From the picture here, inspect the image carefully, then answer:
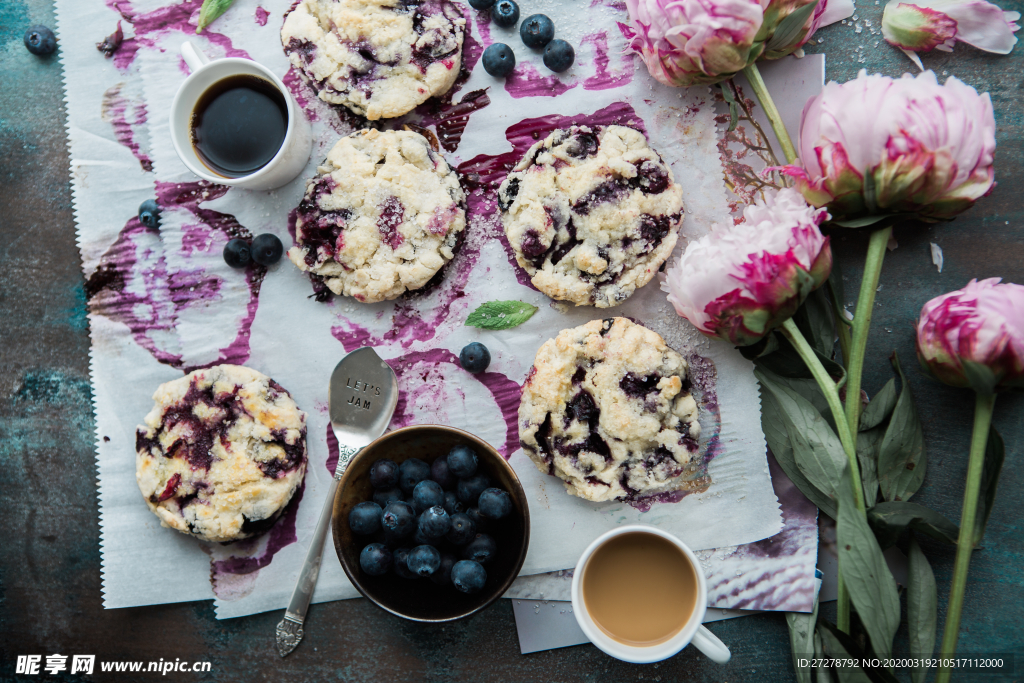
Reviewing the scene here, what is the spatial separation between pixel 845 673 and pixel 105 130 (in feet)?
9.24

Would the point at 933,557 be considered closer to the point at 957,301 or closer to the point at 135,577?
the point at 957,301

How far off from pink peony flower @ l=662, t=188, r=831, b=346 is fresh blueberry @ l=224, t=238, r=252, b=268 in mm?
1364

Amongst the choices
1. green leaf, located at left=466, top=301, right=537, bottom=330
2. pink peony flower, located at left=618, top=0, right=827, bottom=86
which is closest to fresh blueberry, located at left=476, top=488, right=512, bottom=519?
green leaf, located at left=466, top=301, right=537, bottom=330

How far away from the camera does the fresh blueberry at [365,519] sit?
166 centimetres

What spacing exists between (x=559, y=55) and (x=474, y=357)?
983 millimetres

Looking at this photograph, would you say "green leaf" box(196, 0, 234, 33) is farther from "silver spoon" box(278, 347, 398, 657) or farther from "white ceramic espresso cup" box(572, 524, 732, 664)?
"white ceramic espresso cup" box(572, 524, 732, 664)

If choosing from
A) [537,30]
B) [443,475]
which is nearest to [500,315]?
[443,475]

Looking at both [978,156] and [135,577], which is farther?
[135,577]

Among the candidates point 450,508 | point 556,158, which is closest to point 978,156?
point 556,158

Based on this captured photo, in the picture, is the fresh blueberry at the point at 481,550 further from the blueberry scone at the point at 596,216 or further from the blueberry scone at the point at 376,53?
the blueberry scone at the point at 376,53

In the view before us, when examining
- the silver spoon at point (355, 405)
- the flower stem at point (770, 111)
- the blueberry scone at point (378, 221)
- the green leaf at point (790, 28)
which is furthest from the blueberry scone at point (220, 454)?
the green leaf at point (790, 28)

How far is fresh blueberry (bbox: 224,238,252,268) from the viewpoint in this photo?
1.94m

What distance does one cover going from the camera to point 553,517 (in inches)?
74.6

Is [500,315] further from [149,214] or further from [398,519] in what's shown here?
[149,214]
